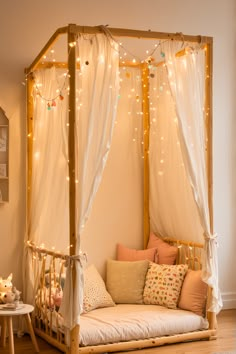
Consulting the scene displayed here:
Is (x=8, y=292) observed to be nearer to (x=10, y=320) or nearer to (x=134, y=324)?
(x=10, y=320)

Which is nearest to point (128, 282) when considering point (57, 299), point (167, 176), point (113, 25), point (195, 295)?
point (195, 295)

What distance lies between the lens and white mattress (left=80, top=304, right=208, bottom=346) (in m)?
4.50

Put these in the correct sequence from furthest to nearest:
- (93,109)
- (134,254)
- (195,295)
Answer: (134,254)
(195,295)
(93,109)

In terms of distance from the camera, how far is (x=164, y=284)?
5117 millimetres

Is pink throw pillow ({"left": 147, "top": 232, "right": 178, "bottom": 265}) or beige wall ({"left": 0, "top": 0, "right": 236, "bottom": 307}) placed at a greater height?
beige wall ({"left": 0, "top": 0, "right": 236, "bottom": 307})

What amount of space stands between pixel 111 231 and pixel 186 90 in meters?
1.56

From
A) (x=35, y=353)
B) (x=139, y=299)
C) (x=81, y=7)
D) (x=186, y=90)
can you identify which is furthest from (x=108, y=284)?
(x=81, y=7)

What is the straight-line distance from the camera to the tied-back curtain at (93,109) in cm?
432

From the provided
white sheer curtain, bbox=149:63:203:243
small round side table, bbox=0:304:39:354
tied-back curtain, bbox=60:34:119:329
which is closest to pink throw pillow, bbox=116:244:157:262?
white sheer curtain, bbox=149:63:203:243

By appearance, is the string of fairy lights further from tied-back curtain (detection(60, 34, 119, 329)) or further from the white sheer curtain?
tied-back curtain (detection(60, 34, 119, 329))

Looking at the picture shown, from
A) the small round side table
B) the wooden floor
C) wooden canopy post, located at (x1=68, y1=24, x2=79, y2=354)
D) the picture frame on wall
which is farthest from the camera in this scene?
the picture frame on wall

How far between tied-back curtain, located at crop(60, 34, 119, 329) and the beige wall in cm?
106

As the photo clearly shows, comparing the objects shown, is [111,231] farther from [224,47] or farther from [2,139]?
[224,47]

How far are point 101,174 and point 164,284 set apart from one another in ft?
4.08
